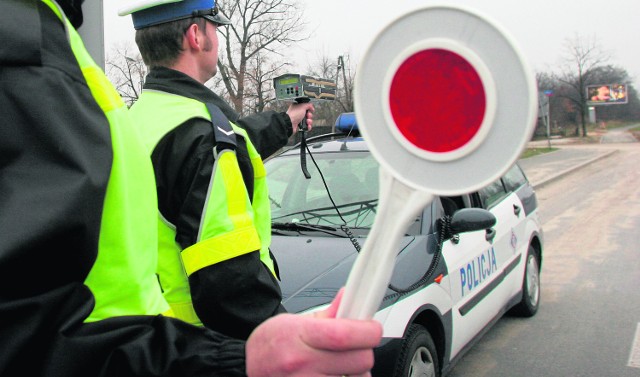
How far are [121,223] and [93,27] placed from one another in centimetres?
128

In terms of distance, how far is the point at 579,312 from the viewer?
18.4ft

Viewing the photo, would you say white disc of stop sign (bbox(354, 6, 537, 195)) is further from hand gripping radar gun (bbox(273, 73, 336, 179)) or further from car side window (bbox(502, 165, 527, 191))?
car side window (bbox(502, 165, 527, 191))

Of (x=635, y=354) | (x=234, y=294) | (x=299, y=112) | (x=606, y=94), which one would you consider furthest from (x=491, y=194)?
(x=606, y=94)

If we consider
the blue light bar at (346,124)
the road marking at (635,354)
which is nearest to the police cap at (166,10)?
the blue light bar at (346,124)

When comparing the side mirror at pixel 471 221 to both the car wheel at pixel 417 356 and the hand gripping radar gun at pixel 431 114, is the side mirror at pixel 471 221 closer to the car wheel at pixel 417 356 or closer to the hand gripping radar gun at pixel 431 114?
the car wheel at pixel 417 356

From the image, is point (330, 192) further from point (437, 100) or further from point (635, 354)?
point (437, 100)

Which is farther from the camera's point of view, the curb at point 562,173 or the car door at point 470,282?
the curb at point 562,173

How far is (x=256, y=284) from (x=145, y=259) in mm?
728

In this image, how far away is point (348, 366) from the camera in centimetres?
80

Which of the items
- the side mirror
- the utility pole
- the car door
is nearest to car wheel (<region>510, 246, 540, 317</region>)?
the car door

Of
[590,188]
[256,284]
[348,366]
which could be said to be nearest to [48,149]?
[348,366]

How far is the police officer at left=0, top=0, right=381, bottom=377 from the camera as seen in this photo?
31.1 inches

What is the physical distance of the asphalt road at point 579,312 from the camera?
440 centimetres

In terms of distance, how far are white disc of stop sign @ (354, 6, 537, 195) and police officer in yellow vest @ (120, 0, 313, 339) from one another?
0.90 metres
